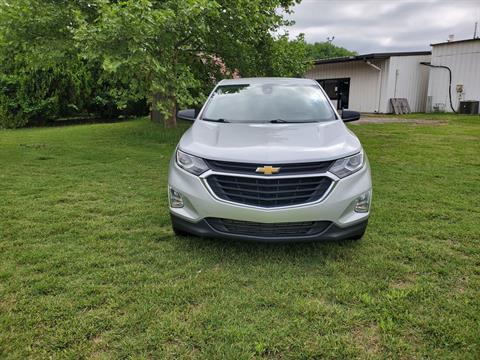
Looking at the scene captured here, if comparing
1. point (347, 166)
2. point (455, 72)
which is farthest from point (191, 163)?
point (455, 72)

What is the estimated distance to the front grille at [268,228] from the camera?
289 centimetres

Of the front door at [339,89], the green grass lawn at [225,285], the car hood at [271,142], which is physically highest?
the front door at [339,89]

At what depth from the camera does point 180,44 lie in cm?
880

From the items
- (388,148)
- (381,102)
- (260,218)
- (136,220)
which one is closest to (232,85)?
(136,220)

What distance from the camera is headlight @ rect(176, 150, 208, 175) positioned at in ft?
9.84

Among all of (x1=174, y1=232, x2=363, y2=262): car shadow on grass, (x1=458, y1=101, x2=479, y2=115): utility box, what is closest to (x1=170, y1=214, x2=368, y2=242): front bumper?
(x1=174, y1=232, x2=363, y2=262): car shadow on grass

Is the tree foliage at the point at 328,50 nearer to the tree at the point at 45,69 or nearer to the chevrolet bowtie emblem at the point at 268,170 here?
the tree at the point at 45,69

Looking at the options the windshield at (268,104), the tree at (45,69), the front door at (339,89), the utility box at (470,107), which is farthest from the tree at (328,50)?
the windshield at (268,104)

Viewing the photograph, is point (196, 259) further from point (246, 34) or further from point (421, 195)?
point (246, 34)

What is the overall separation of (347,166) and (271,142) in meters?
0.63

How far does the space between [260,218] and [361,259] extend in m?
0.95

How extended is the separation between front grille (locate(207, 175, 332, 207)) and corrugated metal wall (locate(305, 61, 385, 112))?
17.7 metres

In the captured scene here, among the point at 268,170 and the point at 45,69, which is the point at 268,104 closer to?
the point at 268,170

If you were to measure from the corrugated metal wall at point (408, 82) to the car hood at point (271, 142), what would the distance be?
16.4 meters
